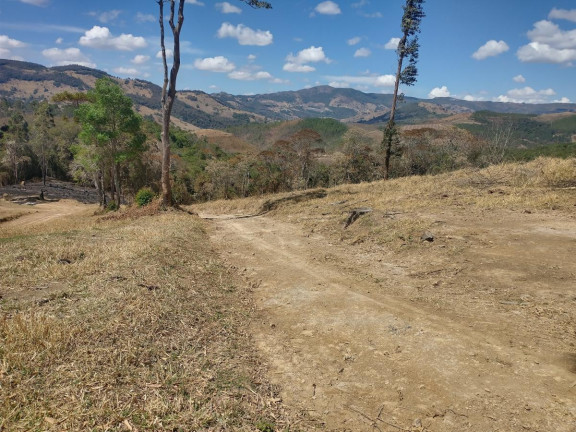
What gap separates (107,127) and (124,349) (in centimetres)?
2678

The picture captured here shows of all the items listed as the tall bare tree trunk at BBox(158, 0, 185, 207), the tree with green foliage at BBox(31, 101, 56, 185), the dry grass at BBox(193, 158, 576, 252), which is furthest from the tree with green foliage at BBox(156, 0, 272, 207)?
the tree with green foliage at BBox(31, 101, 56, 185)

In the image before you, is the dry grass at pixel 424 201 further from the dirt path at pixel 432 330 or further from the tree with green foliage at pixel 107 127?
the tree with green foliage at pixel 107 127

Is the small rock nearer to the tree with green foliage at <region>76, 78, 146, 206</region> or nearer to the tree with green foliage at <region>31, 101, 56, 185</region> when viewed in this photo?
the tree with green foliage at <region>76, 78, 146, 206</region>

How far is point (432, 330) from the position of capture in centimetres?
560

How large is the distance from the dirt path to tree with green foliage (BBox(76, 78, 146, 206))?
2126 centimetres

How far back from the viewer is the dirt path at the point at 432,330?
13.0 feet

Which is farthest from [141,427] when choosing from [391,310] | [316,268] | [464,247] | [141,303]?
[464,247]

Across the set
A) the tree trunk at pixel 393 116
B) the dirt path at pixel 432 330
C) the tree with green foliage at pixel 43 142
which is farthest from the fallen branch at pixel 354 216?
the tree with green foliage at pixel 43 142

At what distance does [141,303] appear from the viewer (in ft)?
19.0

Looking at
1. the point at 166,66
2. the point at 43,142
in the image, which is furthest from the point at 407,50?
the point at 43,142

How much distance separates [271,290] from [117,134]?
79.9 ft

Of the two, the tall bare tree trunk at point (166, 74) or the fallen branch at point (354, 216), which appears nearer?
the fallen branch at point (354, 216)

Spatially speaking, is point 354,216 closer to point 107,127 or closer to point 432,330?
point 432,330

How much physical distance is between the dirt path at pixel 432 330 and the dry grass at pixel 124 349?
61 cm
